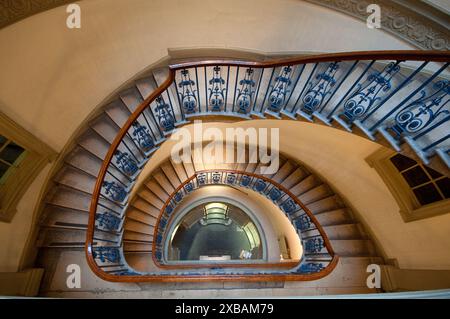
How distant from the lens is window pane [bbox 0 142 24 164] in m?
3.17

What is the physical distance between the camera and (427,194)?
3.94 m

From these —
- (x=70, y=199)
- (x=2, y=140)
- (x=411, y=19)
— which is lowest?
(x=70, y=199)

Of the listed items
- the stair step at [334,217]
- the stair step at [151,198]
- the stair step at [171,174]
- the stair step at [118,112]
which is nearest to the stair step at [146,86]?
the stair step at [118,112]

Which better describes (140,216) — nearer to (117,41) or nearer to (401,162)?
(117,41)

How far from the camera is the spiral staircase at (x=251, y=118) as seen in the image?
2.67 meters

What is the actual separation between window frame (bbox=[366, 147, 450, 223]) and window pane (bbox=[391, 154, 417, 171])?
6cm

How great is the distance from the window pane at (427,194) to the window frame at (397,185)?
0.22 feet

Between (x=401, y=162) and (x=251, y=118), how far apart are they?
2730mm

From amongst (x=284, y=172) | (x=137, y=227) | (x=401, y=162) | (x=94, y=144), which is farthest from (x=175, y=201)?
(x=401, y=162)

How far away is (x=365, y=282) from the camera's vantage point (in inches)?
188

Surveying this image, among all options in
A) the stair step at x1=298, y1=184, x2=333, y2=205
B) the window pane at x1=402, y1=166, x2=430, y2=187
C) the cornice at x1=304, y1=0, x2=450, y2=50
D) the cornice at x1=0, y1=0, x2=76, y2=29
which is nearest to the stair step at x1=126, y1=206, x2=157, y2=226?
the stair step at x1=298, y1=184, x2=333, y2=205

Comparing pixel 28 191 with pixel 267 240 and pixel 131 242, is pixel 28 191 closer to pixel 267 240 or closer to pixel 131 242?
pixel 131 242

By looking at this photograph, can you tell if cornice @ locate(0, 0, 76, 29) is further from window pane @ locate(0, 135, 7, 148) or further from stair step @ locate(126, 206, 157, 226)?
stair step @ locate(126, 206, 157, 226)
